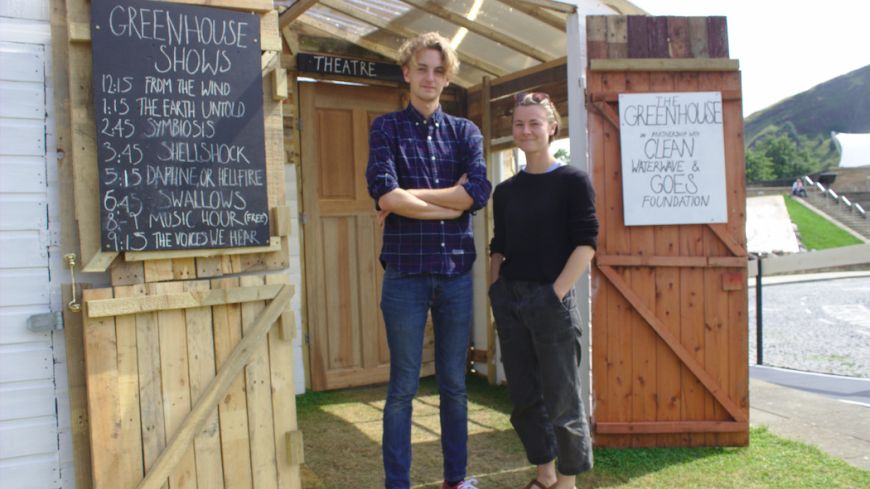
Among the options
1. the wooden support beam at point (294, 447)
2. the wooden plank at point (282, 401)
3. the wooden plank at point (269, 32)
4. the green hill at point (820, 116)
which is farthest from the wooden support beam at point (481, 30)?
the green hill at point (820, 116)

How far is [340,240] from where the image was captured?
19.3 feet

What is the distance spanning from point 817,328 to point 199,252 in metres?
11.0

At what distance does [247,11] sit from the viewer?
309 cm

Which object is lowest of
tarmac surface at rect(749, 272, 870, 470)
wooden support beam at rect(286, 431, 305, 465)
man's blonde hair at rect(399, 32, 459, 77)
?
tarmac surface at rect(749, 272, 870, 470)

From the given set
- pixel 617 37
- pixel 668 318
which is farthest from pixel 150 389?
pixel 617 37

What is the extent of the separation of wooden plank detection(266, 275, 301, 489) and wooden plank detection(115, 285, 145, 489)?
0.54 m

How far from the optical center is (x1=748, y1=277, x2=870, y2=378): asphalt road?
8258 mm

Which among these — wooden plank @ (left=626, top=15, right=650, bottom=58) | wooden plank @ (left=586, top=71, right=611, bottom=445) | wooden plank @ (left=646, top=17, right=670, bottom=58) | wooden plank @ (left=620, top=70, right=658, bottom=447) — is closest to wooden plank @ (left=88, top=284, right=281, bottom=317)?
wooden plank @ (left=586, top=71, right=611, bottom=445)

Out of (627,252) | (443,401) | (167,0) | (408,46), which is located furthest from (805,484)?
(167,0)

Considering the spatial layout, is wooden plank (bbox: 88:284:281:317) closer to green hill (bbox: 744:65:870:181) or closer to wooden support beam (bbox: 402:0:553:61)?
wooden support beam (bbox: 402:0:553:61)

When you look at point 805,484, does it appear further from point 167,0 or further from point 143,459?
point 167,0

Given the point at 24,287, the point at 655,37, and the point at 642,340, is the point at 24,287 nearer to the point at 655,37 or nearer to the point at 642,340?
the point at 642,340

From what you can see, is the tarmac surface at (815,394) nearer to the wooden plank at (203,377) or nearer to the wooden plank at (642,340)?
the wooden plank at (642,340)

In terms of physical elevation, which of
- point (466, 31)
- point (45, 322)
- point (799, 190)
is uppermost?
point (466, 31)
